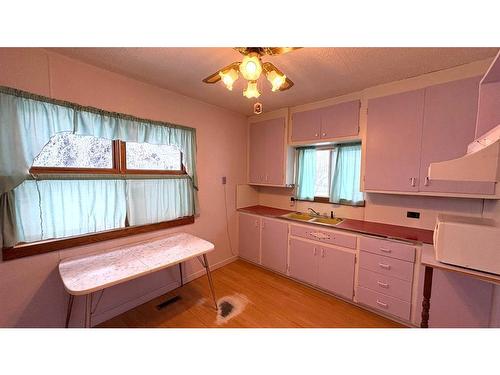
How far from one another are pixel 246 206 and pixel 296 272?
4.26 feet

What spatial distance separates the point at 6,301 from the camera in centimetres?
142

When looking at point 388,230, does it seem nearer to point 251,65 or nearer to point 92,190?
point 251,65

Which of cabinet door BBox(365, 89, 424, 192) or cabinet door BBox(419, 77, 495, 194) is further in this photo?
cabinet door BBox(365, 89, 424, 192)

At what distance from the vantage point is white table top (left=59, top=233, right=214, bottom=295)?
1358 mm

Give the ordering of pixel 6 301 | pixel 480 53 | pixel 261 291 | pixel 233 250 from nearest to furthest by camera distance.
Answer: pixel 6 301, pixel 480 53, pixel 261 291, pixel 233 250

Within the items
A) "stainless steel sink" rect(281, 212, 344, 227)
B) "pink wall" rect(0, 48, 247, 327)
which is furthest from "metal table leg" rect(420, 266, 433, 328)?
"pink wall" rect(0, 48, 247, 327)

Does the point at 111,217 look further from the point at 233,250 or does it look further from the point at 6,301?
the point at 233,250

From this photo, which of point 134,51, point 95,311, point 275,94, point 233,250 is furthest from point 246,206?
point 134,51

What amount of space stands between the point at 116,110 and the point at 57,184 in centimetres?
82

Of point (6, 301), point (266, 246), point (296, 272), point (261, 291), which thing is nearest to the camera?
point (6, 301)

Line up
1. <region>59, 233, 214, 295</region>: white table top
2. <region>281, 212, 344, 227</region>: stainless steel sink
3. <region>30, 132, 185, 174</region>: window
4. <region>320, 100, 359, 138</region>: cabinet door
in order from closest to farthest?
<region>59, 233, 214, 295</region>: white table top
<region>30, 132, 185, 174</region>: window
<region>320, 100, 359, 138</region>: cabinet door
<region>281, 212, 344, 227</region>: stainless steel sink

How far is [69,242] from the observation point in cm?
167

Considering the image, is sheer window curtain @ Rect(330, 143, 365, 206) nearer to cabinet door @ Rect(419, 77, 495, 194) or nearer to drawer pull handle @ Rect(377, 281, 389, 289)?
cabinet door @ Rect(419, 77, 495, 194)

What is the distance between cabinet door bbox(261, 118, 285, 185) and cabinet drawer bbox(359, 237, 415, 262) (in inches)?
51.5
